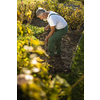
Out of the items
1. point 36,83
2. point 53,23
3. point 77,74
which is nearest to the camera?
point 36,83

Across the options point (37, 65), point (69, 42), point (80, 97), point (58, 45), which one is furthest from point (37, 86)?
point (69, 42)

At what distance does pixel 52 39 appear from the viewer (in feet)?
11.7

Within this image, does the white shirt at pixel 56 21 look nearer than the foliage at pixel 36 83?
No

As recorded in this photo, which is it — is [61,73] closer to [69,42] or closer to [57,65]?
[57,65]

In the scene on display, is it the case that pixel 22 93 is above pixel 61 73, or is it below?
above

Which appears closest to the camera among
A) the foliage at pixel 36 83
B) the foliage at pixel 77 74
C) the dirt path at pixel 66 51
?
the foliage at pixel 36 83

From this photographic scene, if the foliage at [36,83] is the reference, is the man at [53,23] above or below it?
above

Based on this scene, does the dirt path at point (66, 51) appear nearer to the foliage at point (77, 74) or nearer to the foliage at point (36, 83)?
the foliage at point (77, 74)

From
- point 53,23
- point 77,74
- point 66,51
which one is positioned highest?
point 53,23

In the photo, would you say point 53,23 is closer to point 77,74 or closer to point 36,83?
point 77,74

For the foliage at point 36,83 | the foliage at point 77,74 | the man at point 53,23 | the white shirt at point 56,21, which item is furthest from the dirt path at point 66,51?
the foliage at point 36,83

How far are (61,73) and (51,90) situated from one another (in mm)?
2660

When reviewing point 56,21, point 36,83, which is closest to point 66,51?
point 56,21

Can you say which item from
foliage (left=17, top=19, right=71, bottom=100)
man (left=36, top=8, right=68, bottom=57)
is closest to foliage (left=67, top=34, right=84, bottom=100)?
man (left=36, top=8, right=68, bottom=57)
